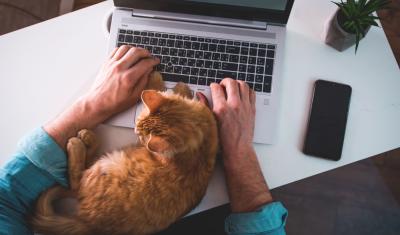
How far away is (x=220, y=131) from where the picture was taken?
3.25 ft

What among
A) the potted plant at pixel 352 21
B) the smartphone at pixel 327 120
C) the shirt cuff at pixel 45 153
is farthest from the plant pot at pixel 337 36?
the shirt cuff at pixel 45 153

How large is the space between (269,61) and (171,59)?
0.87 ft

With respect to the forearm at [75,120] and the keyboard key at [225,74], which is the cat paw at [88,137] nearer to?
the forearm at [75,120]

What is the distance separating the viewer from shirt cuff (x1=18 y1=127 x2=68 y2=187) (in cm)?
88

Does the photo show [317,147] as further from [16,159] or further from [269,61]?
[16,159]

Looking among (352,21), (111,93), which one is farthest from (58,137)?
(352,21)

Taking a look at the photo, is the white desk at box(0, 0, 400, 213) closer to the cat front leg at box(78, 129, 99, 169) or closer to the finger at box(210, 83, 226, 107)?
the cat front leg at box(78, 129, 99, 169)

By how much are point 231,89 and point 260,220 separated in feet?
1.11

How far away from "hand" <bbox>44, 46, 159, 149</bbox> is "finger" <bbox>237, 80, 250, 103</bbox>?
0.24 m

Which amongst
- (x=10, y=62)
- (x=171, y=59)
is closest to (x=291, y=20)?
(x=171, y=59)

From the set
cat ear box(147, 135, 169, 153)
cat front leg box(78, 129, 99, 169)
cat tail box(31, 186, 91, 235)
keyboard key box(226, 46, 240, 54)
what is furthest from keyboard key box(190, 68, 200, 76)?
cat tail box(31, 186, 91, 235)

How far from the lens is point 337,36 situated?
99 centimetres

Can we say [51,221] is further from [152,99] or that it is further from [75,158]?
[152,99]

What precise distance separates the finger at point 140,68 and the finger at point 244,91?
23cm
